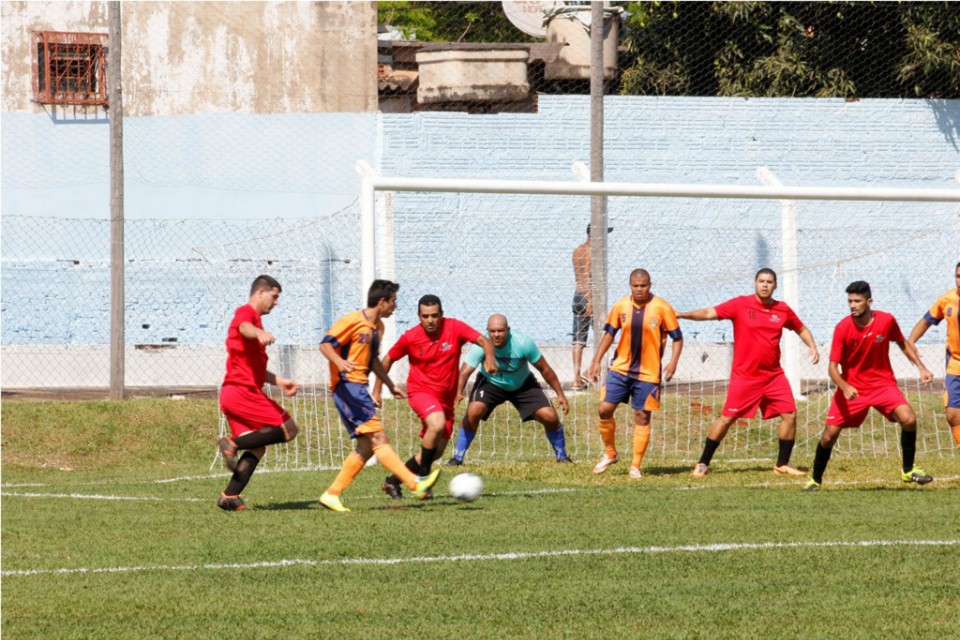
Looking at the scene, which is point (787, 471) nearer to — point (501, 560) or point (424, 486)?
point (424, 486)

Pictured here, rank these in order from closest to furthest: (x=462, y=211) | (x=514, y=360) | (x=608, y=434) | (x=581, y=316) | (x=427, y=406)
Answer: (x=427, y=406)
(x=608, y=434)
(x=514, y=360)
(x=581, y=316)
(x=462, y=211)

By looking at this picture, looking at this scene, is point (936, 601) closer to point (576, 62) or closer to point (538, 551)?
point (538, 551)

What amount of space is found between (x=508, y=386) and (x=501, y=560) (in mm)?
6250

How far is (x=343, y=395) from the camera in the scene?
10.8 m

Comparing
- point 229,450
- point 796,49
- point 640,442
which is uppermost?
point 796,49

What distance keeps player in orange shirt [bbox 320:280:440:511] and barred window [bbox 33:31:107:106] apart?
15.3m

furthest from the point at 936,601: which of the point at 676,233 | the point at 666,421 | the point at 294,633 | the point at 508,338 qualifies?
the point at 676,233

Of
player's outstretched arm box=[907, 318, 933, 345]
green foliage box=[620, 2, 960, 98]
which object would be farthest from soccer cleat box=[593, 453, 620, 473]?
green foliage box=[620, 2, 960, 98]

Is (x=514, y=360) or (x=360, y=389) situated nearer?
(x=360, y=389)

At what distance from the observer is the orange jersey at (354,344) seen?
10.8 m

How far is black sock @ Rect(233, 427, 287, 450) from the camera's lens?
1073cm

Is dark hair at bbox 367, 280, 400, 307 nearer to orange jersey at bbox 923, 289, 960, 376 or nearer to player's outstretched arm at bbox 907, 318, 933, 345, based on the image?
player's outstretched arm at bbox 907, 318, 933, 345

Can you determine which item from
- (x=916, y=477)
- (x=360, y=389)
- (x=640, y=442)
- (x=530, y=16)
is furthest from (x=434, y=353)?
(x=530, y=16)

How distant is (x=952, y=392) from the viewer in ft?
41.6
